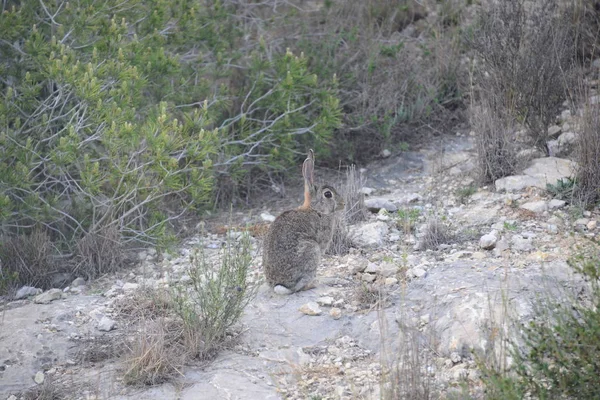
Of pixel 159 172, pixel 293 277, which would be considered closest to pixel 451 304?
pixel 293 277

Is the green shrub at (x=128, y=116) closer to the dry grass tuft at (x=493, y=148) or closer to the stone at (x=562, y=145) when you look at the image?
the dry grass tuft at (x=493, y=148)

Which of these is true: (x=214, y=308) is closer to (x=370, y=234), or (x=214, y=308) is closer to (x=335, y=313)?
(x=335, y=313)

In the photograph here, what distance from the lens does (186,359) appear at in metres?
6.26

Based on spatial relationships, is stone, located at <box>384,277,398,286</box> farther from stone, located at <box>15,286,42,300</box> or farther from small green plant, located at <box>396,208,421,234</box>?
stone, located at <box>15,286,42,300</box>

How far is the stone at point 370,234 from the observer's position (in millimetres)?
8055

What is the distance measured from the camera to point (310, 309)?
678 cm

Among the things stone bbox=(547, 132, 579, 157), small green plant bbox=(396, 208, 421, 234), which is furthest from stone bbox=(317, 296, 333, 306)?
stone bbox=(547, 132, 579, 157)

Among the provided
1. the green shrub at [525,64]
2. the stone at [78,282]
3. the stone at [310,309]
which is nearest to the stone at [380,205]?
the green shrub at [525,64]

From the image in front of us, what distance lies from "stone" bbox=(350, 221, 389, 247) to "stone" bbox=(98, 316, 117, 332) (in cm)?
250

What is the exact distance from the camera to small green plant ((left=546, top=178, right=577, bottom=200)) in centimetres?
817

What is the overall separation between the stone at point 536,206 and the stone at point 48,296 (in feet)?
15.0

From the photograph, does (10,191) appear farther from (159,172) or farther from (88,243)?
(159,172)

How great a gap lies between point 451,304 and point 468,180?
3.32 metres

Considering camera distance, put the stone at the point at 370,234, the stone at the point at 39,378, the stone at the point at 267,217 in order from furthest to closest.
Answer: the stone at the point at 267,217 < the stone at the point at 370,234 < the stone at the point at 39,378
